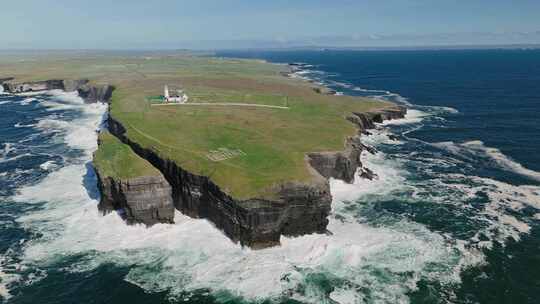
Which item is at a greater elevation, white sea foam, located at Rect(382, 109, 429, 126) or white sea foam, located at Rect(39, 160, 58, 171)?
white sea foam, located at Rect(382, 109, 429, 126)

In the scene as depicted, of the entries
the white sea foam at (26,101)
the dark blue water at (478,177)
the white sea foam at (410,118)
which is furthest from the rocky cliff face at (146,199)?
the white sea foam at (26,101)

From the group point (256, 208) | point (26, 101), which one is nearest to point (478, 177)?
point (256, 208)

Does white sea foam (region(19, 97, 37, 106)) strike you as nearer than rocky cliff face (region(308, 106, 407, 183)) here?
No

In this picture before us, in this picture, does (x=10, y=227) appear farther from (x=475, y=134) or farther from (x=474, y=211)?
(x=475, y=134)

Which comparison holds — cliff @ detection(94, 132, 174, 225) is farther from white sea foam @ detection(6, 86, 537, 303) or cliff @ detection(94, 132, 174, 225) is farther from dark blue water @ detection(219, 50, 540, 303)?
dark blue water @ detection(219, 50, 540, 303)

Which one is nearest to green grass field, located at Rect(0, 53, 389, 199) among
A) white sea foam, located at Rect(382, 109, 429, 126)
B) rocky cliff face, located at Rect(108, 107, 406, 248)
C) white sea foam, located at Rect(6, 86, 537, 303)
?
rocky cliff face, located at Rect(108, 107, 406, 248)

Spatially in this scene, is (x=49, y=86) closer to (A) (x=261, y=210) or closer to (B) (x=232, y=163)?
(B) (x=232, y=163)

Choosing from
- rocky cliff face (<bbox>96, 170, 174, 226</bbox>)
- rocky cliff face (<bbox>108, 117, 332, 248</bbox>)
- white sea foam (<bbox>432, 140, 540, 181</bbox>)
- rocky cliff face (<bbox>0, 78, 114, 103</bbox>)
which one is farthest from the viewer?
rocky cliff face (<bbox>0, 78, 114, 103</bbox>)
